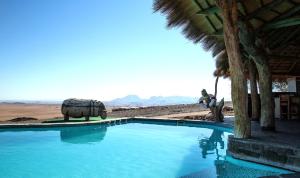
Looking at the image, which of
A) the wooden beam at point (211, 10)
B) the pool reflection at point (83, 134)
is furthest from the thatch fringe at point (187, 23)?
the pool reflection at point (83, 134)

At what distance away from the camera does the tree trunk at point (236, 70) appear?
23.7ft

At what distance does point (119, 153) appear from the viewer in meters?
8.67

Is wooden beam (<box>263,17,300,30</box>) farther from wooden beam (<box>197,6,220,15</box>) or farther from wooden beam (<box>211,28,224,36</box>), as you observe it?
wooden beam (<box>211,28,224,36</box>)

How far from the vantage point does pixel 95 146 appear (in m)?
9.84

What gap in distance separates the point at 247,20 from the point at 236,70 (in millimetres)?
1821

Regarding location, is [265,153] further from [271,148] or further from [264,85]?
[264,85]

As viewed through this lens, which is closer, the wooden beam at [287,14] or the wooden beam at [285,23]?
the wooden beam at [285,23]

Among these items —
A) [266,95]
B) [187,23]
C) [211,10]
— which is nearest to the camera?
[266,95]

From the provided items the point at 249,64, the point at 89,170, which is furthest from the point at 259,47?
the point at 89,170

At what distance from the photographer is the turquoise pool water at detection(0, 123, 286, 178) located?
260 inches

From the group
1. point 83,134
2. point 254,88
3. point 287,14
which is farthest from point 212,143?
point 83,134

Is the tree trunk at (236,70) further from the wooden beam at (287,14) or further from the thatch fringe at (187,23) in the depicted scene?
the thatch fringe at (187,23)

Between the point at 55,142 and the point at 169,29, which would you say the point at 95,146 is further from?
the point at 169,29

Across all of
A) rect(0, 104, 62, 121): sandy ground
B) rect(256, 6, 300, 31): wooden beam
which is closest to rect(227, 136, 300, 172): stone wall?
rect(256, 6, 300, 31): wooden beam
